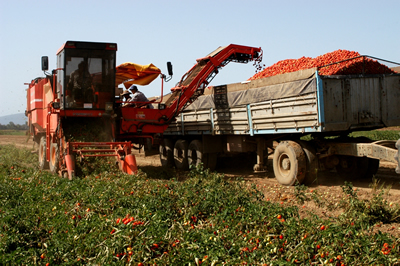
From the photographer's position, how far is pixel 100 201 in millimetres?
6230

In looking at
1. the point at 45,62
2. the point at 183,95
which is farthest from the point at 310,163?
the point at 45,62

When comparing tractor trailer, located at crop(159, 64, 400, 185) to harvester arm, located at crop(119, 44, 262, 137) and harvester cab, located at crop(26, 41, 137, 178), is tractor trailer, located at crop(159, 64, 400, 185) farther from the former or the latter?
harvester cab, located at crop(26, 41, 137, 178)

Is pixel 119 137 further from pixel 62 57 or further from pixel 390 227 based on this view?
pixel 390 227

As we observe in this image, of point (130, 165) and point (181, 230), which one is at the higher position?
point (130, 165)

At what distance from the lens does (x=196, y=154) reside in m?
13.4

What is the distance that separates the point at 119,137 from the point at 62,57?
271cm

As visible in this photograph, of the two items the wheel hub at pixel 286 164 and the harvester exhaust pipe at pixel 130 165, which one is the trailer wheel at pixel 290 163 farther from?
the harvester exhaust pipe at pixel 130 165

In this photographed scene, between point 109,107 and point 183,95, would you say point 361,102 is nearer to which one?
point 183,95

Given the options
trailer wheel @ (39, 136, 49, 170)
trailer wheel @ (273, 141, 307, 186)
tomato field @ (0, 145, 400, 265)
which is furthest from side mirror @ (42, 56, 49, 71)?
trailer wheel @ (273, 141, 307, 186)

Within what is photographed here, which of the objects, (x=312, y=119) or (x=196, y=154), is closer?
(x=312, y=119)

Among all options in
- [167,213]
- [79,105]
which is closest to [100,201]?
[167,213]

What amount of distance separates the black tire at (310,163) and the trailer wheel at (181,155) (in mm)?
5327

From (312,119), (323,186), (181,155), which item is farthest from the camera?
(181,155)

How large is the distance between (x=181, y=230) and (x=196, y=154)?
8.34m
